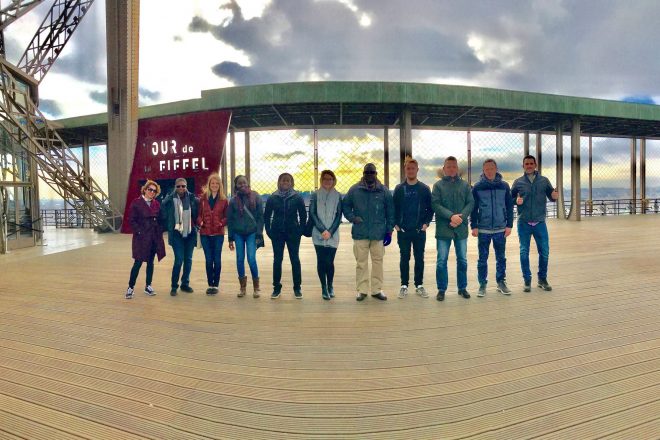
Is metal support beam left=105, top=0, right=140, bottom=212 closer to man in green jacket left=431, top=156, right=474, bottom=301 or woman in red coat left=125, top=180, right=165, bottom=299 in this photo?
woman in red coat left=125, top=180, right=165, bottom=299

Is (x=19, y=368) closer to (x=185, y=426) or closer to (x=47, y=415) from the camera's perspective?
(x=47, y=415)

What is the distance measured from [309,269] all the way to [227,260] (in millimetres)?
1972

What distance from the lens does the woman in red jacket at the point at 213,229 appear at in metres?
4.57

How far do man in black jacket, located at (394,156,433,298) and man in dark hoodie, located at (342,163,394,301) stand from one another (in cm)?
17

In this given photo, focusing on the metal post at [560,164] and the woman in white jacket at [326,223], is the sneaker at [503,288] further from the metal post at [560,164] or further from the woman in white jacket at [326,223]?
the metal post at [560,164]

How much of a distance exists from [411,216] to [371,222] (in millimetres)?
521

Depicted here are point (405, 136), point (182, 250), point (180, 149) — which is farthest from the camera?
point (405, 136)

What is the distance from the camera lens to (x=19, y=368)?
2.48 metres

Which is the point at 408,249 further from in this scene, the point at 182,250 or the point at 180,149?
the point at 180,149

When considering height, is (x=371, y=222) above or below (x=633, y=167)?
below

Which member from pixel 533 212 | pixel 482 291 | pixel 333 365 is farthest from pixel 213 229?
pixel 533 212

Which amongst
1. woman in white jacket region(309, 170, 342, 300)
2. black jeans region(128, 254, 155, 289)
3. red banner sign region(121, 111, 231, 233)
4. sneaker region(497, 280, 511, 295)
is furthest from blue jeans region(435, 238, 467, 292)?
red banner sign region(121, 111, 231, 233)

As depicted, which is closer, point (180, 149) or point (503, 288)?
point (503, 288)

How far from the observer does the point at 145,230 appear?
4410mm
